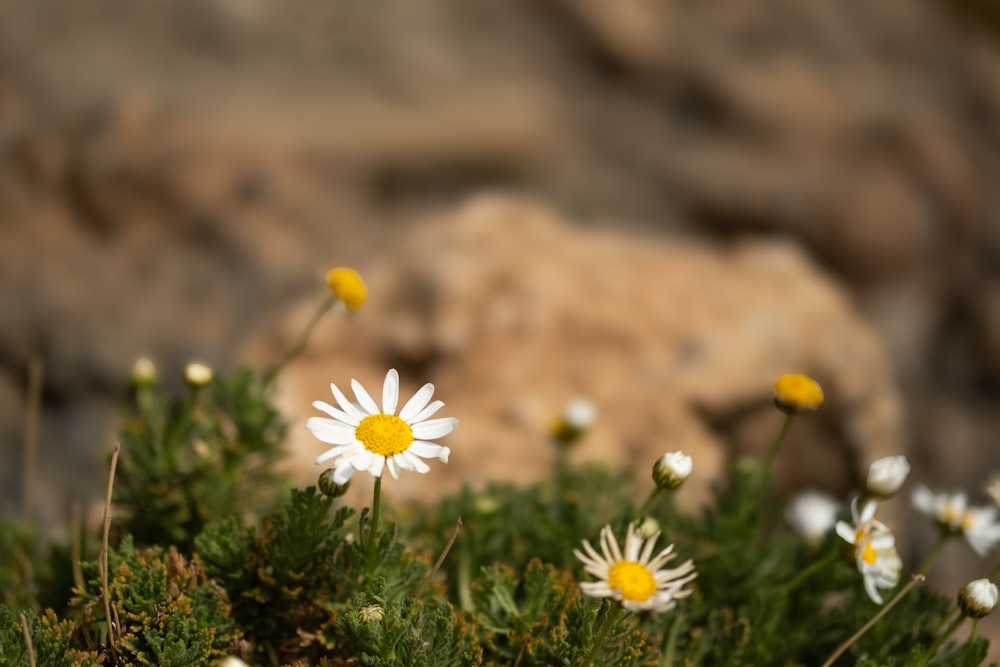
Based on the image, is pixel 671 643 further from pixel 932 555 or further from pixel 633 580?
pixel 932 555

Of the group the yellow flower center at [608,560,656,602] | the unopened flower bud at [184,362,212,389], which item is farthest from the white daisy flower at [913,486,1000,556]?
the unopened flower bud at [184,362,212,389]

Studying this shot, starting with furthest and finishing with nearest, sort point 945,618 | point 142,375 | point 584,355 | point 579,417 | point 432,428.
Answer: point 584,355 < point 579,417 < point 142,375 < point 945,618 < point 432,428

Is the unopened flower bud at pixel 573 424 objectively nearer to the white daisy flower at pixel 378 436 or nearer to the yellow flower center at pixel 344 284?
the yellow flower center at pixel 344 284

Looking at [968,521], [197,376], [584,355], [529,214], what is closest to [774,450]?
[968,521]

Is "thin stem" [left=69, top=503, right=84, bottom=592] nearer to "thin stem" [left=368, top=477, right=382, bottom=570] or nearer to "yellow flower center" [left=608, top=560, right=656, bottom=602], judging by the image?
"thin stem" [left=368, top=477, right=382, bottom=570]

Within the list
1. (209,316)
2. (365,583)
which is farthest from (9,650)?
(209,316)

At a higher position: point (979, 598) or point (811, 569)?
point (811, 569)
